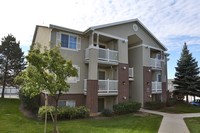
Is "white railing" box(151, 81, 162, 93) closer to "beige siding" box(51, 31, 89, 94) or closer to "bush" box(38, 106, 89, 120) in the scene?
"beige siding" box(51, 31, 89, 94)

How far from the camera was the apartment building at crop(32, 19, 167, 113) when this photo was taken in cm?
1686

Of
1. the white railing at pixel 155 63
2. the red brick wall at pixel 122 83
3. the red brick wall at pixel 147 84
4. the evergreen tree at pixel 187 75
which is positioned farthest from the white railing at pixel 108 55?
the evergreen tree at pixel 187 75

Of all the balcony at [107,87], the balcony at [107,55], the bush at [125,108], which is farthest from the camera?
the balcony at [107,55]

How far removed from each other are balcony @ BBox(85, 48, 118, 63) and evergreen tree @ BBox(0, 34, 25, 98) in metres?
13.4

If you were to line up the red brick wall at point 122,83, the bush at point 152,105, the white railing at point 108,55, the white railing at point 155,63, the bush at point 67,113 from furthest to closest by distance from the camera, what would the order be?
the white railing at point 155,63
the bush at point 152,105
the red brick wall at point 122,83
the white railing at point 108,55
the bush at point 67,113

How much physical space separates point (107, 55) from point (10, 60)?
51.4 feet

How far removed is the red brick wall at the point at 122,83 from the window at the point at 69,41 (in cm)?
533

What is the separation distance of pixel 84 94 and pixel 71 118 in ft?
13.1

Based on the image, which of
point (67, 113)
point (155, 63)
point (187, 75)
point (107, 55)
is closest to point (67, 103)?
point (67, 113)

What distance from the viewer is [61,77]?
952 cm

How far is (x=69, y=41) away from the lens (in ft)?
57.1

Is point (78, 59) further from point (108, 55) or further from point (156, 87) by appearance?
point (156, 87)

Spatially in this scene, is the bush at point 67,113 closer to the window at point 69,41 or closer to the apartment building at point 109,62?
the apartment building at point 109,62

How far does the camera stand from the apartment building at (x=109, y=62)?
16.9m
